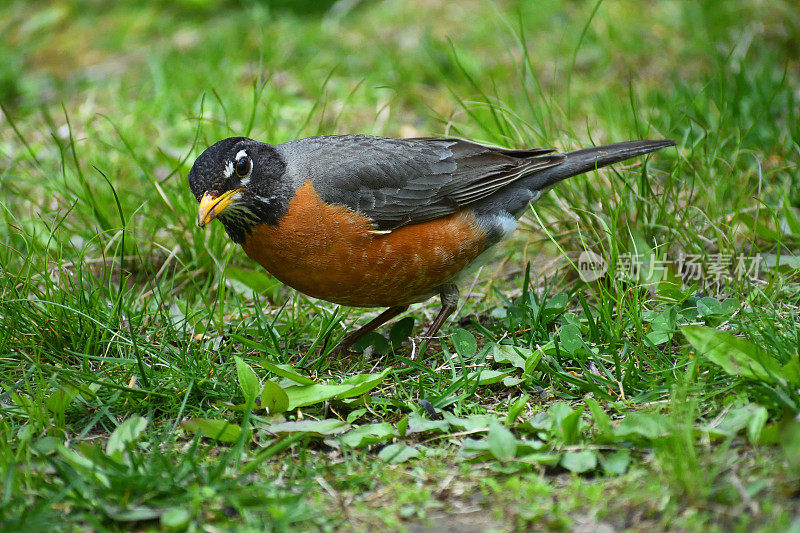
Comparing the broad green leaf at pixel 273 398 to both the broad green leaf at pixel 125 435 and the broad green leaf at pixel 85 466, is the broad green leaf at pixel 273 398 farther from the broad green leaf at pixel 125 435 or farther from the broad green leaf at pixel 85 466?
the broad green leaf at pixel 85 466

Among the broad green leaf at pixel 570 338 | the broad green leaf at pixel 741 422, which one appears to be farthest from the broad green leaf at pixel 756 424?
the broad green leaf at pixel 570 338

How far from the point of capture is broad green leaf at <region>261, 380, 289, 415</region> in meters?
3.56

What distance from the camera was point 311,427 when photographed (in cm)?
346

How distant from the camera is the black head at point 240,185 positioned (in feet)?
13.6

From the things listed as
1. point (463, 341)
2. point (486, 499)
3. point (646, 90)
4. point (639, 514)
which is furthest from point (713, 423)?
point (646, 90)

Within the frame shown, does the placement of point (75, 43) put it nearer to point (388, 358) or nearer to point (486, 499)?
A: point (388, 358)

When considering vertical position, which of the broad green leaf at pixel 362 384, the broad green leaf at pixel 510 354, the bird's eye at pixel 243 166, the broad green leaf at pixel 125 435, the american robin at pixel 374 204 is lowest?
the broad green leaf at pixel 510 354

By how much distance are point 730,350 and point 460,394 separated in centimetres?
128

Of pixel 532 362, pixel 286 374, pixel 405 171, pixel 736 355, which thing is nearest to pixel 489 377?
pixel 532 362

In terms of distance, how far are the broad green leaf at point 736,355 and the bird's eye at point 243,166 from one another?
2.44 meters

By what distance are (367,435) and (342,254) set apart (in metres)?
1.20

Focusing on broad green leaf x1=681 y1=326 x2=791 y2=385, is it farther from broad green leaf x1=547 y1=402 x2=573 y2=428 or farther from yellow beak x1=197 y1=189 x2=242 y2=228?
yellow beak x1=197 y1=189 x2=242 y2=228

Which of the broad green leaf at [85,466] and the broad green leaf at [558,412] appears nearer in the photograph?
the broad green leaf at [85,466]

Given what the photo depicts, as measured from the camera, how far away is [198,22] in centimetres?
1006
